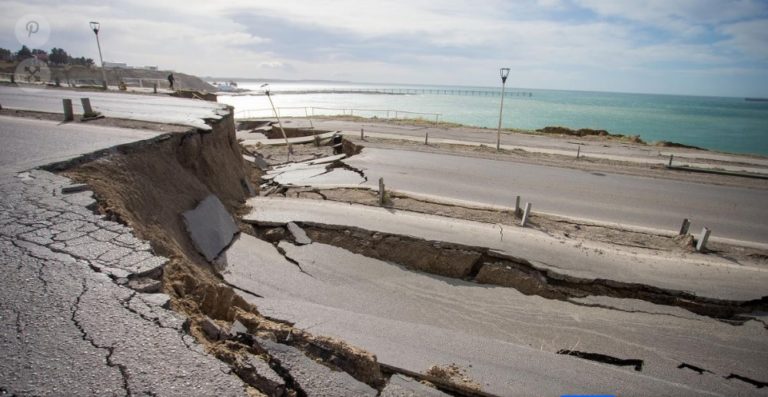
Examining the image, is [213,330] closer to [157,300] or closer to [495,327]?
[157,300]

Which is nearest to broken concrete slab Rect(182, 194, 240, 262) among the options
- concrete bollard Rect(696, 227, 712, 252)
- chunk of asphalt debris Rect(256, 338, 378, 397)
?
chunk of asphalt debris Rect(256, 338, 378, 397)

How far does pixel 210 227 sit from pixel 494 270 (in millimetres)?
5440

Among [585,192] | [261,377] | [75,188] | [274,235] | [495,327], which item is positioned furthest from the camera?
[585,192]

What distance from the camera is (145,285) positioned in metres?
3.32

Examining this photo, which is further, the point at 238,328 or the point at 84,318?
the point at 238,328

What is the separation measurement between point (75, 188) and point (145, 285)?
2915mm

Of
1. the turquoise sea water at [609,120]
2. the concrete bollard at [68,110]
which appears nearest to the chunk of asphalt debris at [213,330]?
the concrete bollard at [68,110]

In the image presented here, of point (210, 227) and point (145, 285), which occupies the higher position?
point (145, 285)

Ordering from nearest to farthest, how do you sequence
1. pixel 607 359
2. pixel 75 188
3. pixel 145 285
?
pixel 145 285, pixel 607 359, pixel 75 188

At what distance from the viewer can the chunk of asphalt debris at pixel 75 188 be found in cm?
502

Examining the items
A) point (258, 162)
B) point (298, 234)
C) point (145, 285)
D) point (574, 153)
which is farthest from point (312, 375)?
point (574, 153)

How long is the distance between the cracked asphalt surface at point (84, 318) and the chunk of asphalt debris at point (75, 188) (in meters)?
0.42

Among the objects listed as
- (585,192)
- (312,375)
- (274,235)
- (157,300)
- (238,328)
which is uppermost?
(157,300)

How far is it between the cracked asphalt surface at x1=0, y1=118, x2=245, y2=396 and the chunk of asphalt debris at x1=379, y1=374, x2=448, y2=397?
4.44ft
